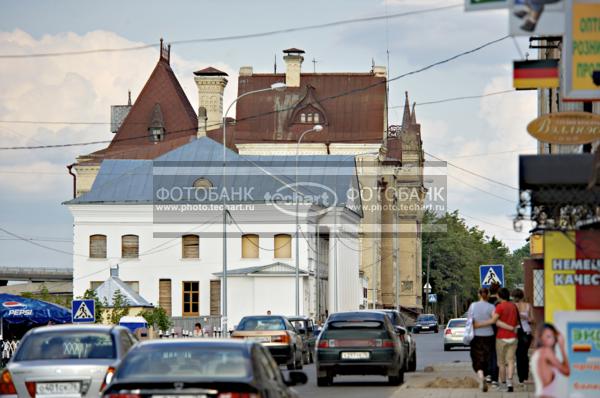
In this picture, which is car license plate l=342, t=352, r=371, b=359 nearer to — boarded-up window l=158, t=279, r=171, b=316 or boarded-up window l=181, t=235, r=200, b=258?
boarded-up window l=158, t=279, r=171, b=316

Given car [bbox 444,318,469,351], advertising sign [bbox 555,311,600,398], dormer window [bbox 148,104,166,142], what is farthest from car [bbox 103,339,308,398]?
dormer window [bbox 148,104,166,142]

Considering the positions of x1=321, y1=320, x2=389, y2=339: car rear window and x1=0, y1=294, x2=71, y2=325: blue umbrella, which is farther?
x1=0, y1=294, x2=71, y2=325: blue umbrella

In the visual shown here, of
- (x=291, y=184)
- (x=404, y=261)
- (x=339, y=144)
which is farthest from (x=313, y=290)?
(x=404, y=261)

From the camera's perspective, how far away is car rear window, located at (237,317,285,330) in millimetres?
40844

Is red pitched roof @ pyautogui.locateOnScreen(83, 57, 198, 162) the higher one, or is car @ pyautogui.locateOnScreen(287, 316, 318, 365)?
red pitched roof @ pyautogui.locateOnScreen(83, 57, 198, 162)

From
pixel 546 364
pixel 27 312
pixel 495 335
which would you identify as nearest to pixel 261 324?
pixel 27 312

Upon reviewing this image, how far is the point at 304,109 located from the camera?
115 metres

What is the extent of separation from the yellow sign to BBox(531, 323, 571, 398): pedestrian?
4.75 m

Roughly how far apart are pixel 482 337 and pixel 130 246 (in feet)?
202

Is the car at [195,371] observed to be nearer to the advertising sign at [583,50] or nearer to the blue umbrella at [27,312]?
the advertising sign at [583,50]

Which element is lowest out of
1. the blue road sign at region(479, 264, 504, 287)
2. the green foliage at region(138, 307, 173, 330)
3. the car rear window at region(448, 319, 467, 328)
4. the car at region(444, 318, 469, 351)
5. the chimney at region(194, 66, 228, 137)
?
the car at region(444, 318, 469, 351)

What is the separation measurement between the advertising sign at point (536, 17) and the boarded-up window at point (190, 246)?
68.0 meters

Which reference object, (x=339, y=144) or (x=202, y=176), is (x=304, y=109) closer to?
(x=339, y=144)

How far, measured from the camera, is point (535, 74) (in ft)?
67.9
